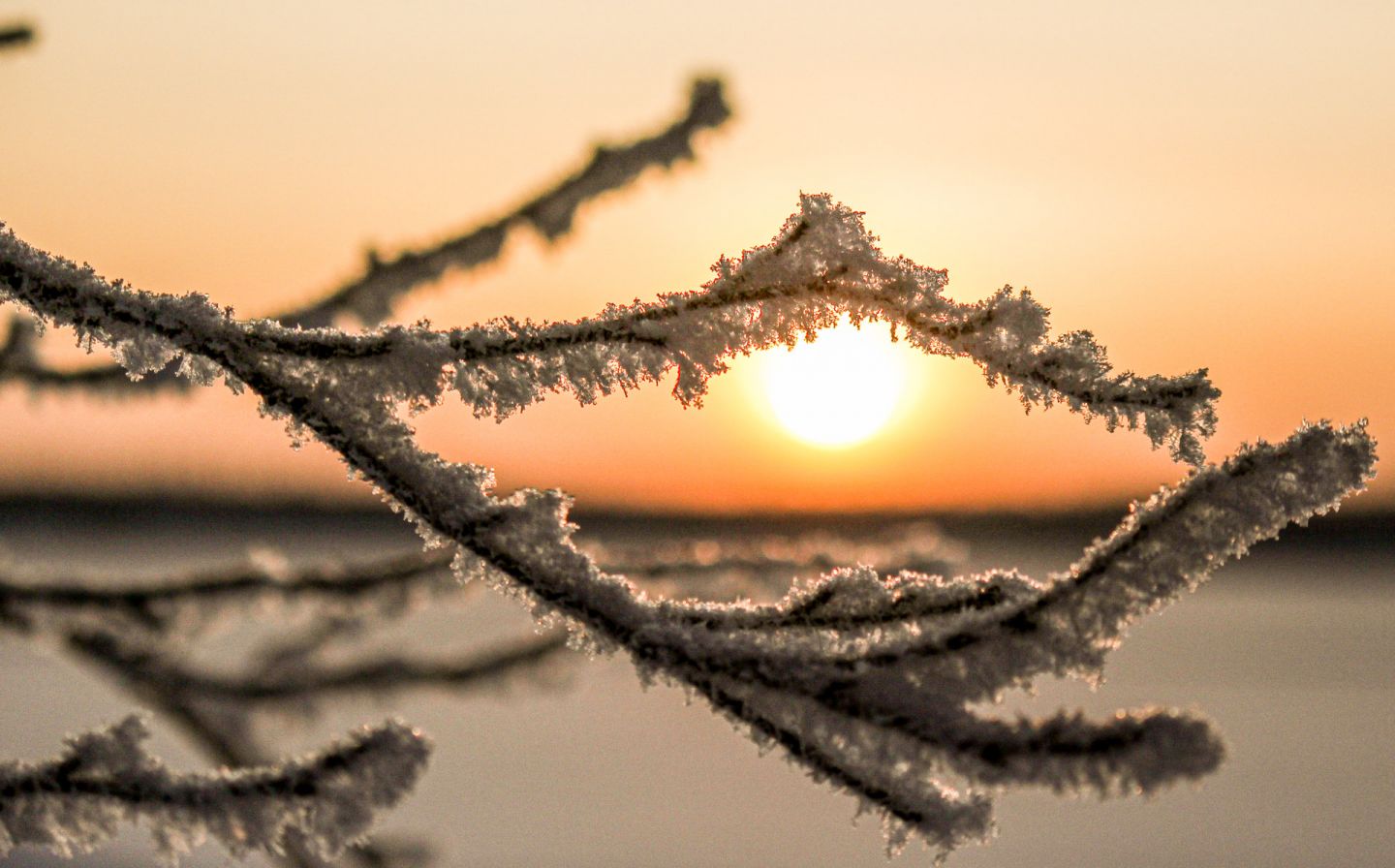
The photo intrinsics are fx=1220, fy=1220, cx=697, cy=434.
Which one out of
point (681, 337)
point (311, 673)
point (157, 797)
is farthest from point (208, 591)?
point (681, 337)

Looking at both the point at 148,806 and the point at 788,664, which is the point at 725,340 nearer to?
the point at 788,664

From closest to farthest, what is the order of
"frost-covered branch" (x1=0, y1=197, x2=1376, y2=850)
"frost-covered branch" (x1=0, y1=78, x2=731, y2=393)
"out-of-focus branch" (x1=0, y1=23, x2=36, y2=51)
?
1. "frost-covered branch" (x1=0, y1=197, x2=1376, y2=850)
2. "out-of-focus branch" (x1=0, y1=23, x2=36, y2=51)
3. "frost-covered branch" (x1=0, y1=78, x2=731, y2=393)

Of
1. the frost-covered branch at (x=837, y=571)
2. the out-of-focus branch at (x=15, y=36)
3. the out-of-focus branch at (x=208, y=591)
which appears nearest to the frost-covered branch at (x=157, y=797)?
the frost-covered branch at (x=837, y=571)

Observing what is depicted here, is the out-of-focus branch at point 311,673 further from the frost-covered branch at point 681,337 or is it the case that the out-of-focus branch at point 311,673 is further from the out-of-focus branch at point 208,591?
the frost-covered branch at point 681,337

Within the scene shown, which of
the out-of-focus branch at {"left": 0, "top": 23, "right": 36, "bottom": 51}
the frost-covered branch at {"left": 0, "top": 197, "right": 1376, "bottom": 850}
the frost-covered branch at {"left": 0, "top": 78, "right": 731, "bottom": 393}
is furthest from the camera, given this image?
the frost-covered branch at {"left": 0, "top": 78, "right": 731, "bottom": 393}

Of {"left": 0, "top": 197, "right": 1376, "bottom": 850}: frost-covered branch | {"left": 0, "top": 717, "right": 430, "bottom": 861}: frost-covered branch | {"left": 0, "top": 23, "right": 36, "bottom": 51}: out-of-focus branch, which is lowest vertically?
{"left": 0, "top": 717, "right": 430, "bottom": 861}: frost-covered branch

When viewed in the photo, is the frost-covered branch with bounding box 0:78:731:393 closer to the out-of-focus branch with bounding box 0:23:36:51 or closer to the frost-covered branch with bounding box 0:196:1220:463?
the out-of-focus branch with bounding box 0:23:36:51

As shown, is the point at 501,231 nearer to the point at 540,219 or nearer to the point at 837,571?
the point at 540,219

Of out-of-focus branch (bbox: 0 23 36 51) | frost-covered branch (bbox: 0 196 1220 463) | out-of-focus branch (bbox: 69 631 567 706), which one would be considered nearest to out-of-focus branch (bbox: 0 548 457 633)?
out-of-focus branch (bbox: 69 631 567 706)
